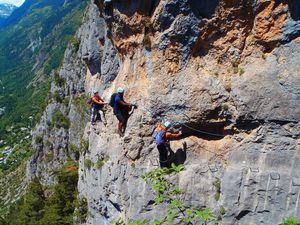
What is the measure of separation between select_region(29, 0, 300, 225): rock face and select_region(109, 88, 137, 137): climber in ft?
1.44

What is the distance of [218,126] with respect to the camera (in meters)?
17.7

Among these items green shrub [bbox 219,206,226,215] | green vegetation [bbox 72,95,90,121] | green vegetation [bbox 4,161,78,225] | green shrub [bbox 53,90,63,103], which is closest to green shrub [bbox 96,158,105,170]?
green shrub [bbox 219,206,226,215]

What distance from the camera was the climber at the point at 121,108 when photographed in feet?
64.4

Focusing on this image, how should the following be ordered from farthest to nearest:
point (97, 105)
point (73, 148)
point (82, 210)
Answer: point (73, 148) → point (82, 210) → point (97, 105)

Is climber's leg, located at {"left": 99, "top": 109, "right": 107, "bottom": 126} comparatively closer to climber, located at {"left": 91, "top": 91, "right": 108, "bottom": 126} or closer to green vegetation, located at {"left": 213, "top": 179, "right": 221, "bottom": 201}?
climber, located at {"left": 91, "top": 91, "right": 108, "bottom": 126}

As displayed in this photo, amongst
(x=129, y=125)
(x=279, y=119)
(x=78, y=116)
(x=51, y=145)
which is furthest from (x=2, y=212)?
(x=279, y=119)

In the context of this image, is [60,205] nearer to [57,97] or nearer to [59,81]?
[57,97]

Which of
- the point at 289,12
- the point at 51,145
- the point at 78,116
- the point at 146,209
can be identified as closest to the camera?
the point at 289,12

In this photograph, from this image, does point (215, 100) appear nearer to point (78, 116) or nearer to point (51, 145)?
point (78, 116)

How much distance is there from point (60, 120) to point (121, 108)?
5127 centimetres

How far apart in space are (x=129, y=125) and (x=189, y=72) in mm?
4046

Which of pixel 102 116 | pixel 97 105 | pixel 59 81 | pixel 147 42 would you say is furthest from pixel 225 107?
pixel 59 81

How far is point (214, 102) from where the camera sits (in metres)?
17.4

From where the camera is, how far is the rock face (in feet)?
51.6
